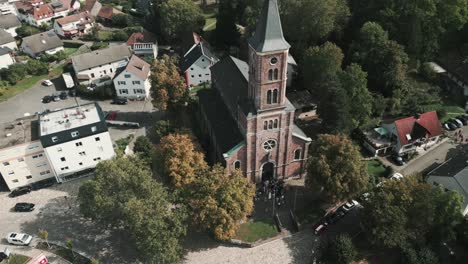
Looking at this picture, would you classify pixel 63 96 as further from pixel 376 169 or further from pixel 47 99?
pixel 376 169

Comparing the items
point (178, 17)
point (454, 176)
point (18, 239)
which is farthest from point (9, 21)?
point (454, 176)

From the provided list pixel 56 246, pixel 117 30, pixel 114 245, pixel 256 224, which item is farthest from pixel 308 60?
pixel 117 30

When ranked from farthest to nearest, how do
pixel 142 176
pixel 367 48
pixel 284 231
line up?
pixel 367 48 < pixel 284 231 < pixel 142 176

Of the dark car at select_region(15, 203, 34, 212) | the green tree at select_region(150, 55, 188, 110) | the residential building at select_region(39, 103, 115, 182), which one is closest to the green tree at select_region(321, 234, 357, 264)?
the residential building at select_region(39, 103, 115, 182)

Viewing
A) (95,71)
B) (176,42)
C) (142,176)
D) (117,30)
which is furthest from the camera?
(117,30)

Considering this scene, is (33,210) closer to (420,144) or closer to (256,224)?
(256,224)

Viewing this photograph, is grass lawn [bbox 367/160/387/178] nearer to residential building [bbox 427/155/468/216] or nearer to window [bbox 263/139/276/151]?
residential building [bbox 427/155/468/216]
